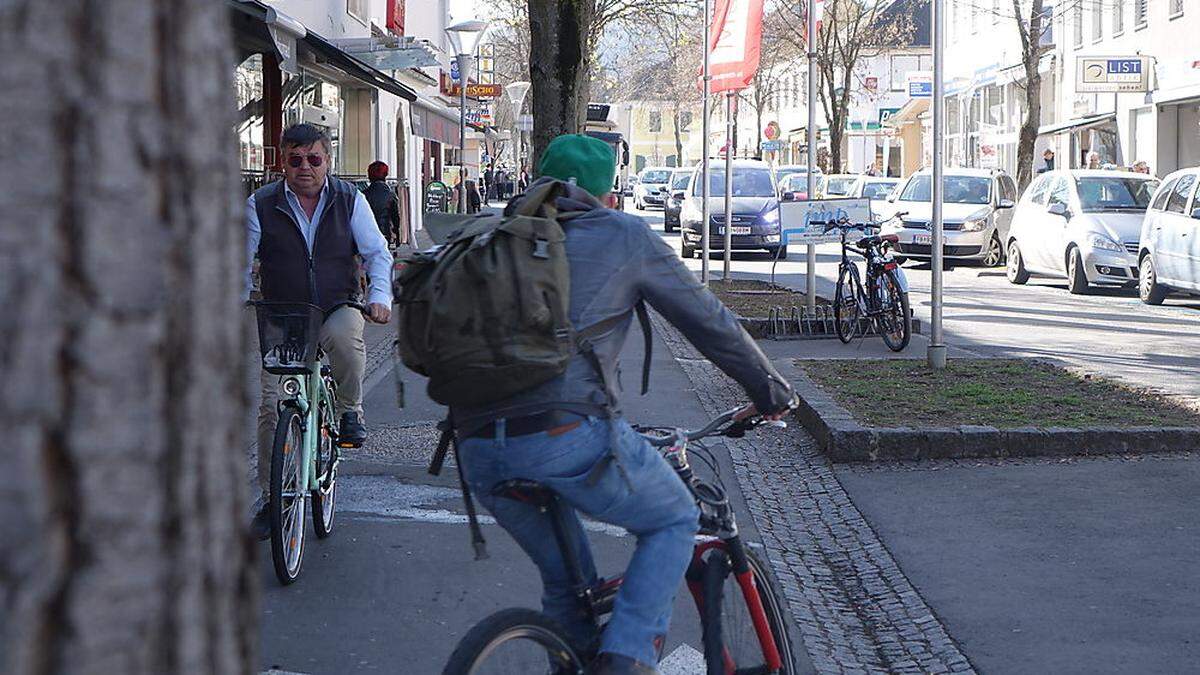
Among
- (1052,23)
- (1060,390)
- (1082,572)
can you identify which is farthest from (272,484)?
(1052,23)

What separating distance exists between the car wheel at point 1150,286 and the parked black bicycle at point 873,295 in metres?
5.86

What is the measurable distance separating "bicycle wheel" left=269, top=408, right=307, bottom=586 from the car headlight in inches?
683

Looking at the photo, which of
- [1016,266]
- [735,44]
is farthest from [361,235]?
[1016,266]

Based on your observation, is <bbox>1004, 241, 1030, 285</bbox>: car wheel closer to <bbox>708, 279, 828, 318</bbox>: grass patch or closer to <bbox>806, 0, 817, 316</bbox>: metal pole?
<bbox>708, 279, 828, 318</bbox>: grass patch

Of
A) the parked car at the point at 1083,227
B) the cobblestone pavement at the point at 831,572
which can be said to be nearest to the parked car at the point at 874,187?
the parked car at the point at 1083,227

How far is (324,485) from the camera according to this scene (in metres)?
6.75

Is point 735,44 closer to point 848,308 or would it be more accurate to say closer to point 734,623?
point 848,308

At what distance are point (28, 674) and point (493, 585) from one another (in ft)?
15.8

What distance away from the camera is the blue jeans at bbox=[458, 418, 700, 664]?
341 cm

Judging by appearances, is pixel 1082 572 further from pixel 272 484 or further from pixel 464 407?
pixel 464 407

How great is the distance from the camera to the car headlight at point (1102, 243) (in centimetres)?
2170

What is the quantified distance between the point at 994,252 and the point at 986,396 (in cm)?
1843

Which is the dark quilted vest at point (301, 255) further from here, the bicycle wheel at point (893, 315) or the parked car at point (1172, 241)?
the parked car at point (1172, 241)

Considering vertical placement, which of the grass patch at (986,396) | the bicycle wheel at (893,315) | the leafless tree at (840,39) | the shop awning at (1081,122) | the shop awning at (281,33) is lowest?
the grass patch at (986,396)
